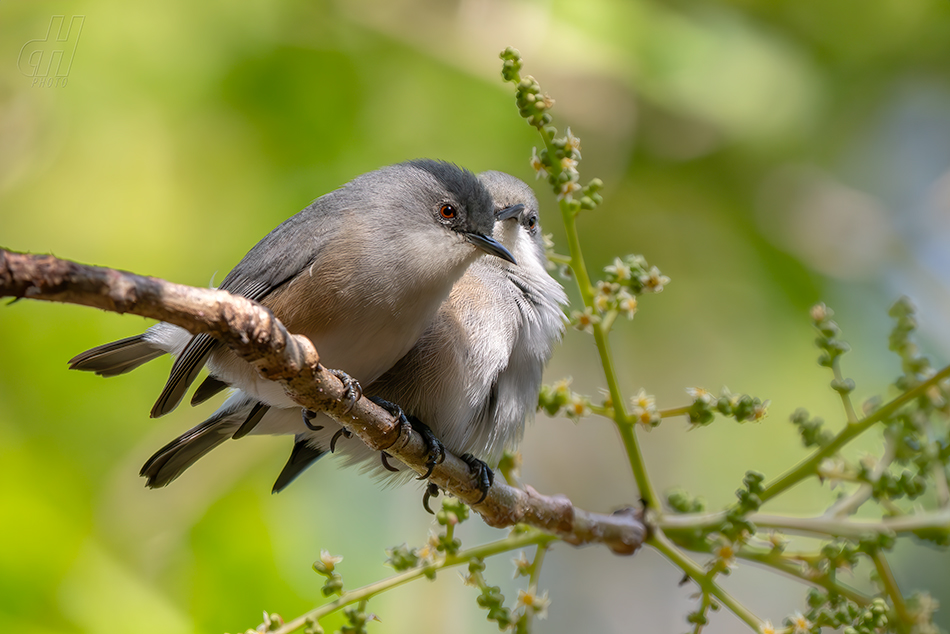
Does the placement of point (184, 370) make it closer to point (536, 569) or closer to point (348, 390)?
point (348, 390)

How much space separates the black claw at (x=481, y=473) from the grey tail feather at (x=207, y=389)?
3.27 feet

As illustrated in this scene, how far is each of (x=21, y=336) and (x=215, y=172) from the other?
3.79 feet

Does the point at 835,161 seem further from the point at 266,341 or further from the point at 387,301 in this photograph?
the point at 266,341

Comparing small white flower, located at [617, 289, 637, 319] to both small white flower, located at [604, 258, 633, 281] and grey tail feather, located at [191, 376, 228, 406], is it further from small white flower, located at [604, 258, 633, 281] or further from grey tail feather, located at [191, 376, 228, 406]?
grey tail feather, located at [191, 376, 228, 406]

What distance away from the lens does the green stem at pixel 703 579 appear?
2205 millimetres

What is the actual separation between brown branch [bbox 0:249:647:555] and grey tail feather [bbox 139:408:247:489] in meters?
0.94

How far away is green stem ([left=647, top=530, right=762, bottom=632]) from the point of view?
7.23 ft

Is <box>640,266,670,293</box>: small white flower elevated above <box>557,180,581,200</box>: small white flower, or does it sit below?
below

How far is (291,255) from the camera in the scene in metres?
2.63

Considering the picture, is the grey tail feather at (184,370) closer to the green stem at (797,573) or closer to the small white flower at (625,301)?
the small white flower at (625,301)

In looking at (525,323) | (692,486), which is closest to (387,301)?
(525,323)

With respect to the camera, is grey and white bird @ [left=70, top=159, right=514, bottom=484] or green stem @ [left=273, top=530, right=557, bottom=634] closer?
green stem @ [left=273, top=530, right=557, bottom=634]

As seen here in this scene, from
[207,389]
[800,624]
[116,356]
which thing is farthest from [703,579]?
[116,356]

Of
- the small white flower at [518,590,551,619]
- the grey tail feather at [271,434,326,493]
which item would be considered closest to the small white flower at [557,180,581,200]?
the small white flower at [518,590,551,619]
